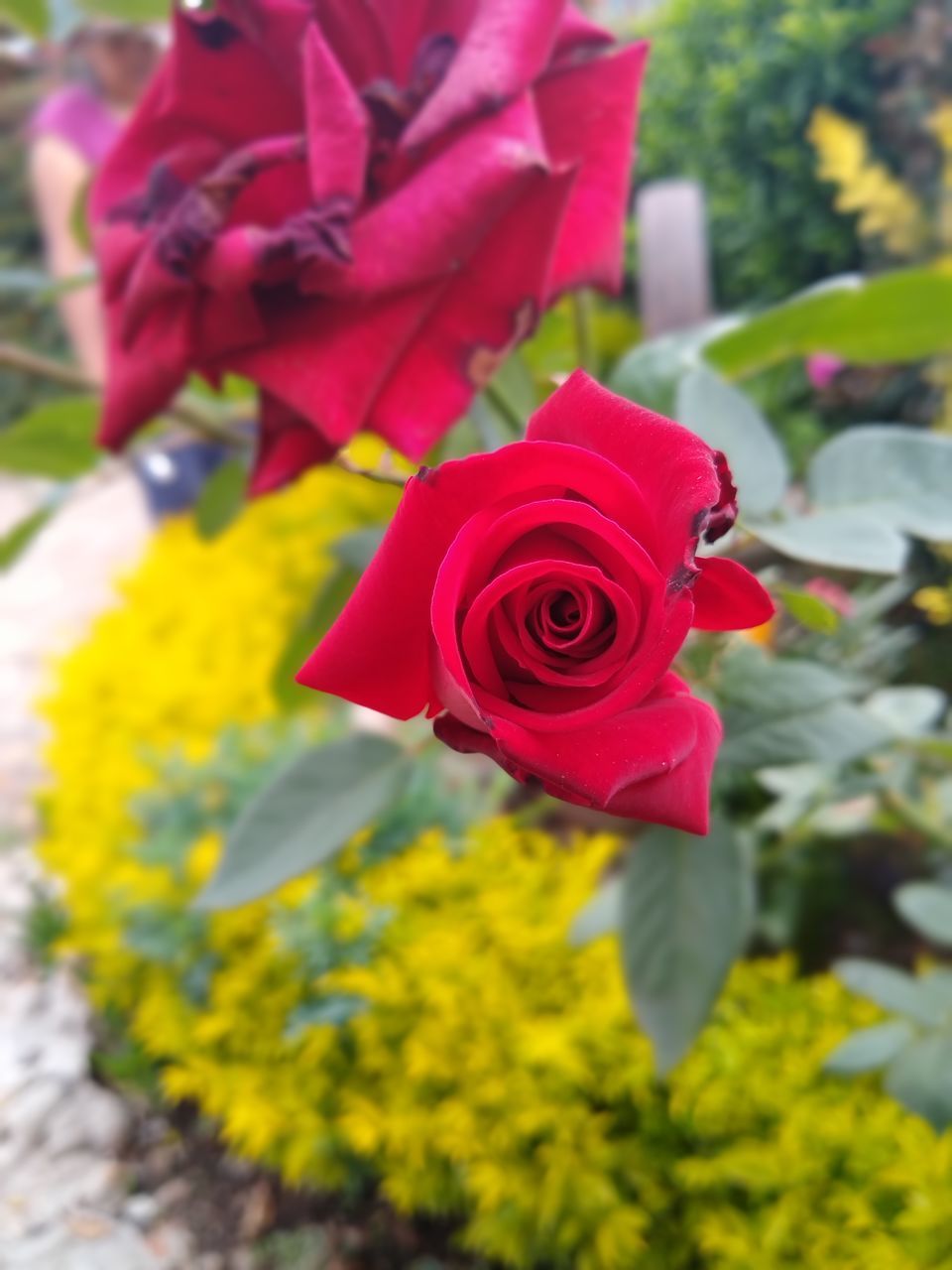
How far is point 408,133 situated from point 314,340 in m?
0.07

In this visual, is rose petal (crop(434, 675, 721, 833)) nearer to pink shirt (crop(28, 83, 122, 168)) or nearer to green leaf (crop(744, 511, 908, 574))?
green leaf (crop(744, 511, 908, 574))

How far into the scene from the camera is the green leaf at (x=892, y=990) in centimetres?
53

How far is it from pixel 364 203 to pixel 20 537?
0.45 metres

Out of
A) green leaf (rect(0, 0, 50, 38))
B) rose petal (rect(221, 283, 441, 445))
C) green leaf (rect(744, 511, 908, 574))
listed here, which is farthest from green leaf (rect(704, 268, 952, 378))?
green leaf (rect(0, 0, 50, 38))

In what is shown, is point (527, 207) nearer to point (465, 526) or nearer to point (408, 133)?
point (408, 133)

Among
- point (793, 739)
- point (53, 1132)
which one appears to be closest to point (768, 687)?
point (793, 739)

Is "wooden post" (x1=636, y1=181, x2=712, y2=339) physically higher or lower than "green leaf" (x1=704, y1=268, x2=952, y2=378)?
lower

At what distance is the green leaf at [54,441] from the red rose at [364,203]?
→ 0.27 m

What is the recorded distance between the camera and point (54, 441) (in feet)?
2.10

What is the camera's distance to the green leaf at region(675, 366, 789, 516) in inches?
14.8

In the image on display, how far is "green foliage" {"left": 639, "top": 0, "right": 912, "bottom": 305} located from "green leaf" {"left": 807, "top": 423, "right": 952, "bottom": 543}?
934 mm

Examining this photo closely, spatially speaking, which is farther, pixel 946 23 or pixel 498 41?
pixel 946 23

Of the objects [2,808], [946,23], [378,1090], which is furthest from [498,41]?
[2,808]

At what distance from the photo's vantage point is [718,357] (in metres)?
0.52
